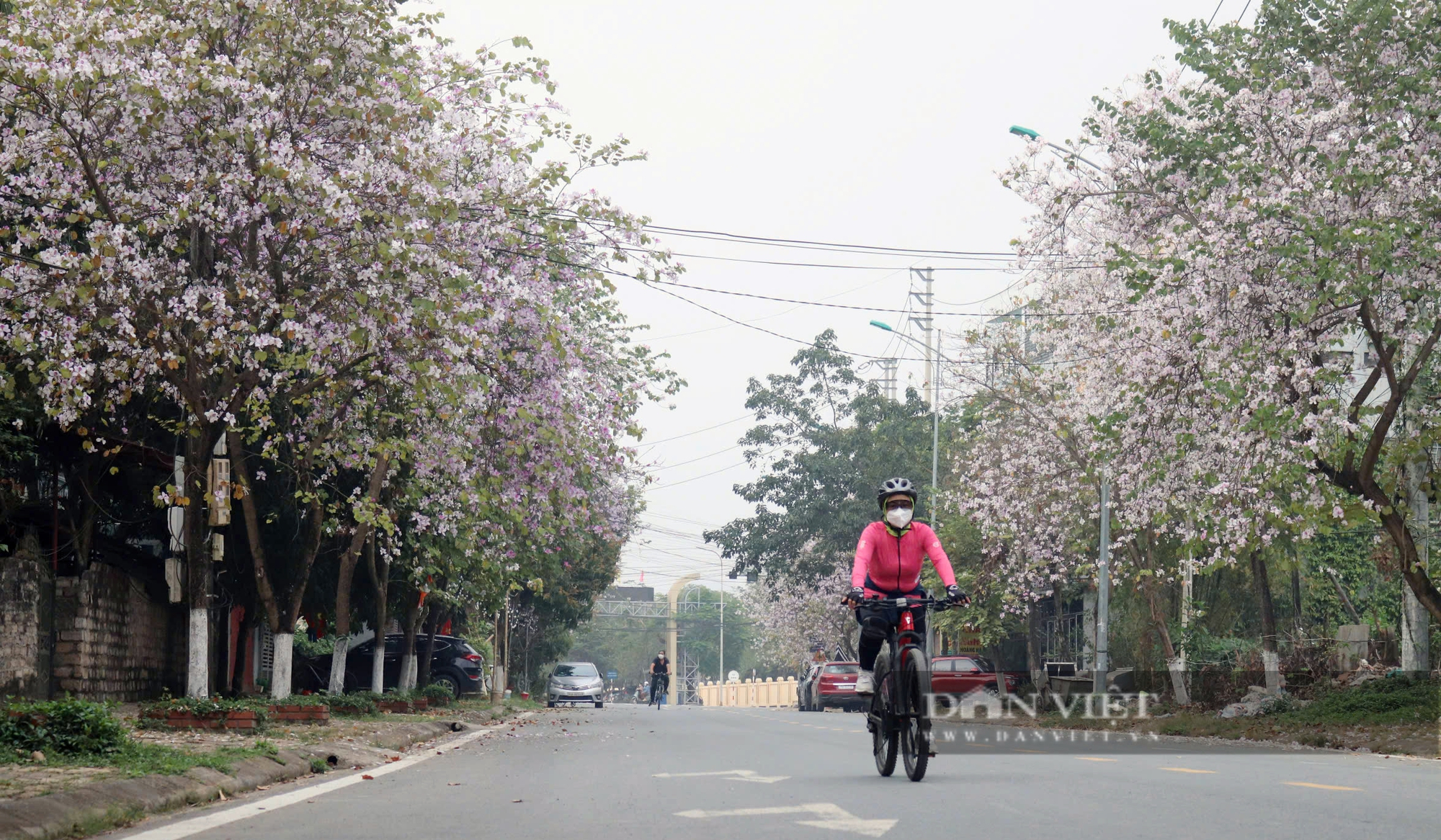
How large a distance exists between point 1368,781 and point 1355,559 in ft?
74.5

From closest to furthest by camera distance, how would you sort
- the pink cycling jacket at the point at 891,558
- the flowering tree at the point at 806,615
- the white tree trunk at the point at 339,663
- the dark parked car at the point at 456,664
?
the pink cycling jacket at the point at 891,558
the white tree trunk at the point at 339,663
the dark parked car at the point at 456,664
the flowering tree at the point at 806,615

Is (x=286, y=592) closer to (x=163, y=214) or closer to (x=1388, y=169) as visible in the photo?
(x=163, y=214)

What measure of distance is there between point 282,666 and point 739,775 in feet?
29.7

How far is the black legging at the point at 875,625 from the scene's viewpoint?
35.2ft

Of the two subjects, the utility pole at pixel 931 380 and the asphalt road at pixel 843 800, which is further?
the utility pole at pixel 931 380

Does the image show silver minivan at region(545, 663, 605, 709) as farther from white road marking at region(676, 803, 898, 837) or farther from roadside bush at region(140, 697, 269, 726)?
white road marking at region(676, 803, 898, 837)

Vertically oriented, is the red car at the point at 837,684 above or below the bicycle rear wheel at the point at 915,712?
below

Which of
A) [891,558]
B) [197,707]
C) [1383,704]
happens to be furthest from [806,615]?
[891,558]

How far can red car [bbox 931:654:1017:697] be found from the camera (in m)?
35.7

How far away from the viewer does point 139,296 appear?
1548cm

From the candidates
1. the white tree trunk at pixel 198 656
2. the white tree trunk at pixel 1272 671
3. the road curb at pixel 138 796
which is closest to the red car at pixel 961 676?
the white tree trunk at pixel 1272 671

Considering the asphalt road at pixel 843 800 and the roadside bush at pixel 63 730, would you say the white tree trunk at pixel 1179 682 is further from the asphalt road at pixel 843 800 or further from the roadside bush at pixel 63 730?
the roadside bush at pixel 63 730

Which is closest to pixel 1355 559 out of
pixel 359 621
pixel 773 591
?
pixel 359 621

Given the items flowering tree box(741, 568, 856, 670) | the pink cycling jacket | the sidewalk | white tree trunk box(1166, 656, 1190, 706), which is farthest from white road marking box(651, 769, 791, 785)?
flowering tree box(741, 568, 856, 670)
